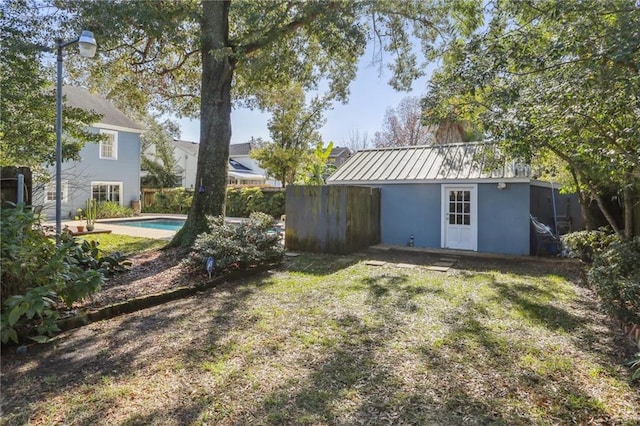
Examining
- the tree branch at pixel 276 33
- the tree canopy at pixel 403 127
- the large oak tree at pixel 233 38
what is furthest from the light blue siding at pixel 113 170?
the tree canopy at pixel 403 127

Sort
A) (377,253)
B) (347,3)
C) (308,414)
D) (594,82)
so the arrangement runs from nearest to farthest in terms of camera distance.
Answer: (308,414), (594,82), (347,3), (377,253)

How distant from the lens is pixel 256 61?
940 cm

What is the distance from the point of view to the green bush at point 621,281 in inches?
183

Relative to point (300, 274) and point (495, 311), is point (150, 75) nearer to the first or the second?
point (300, 274)

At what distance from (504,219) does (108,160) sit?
20682 mm

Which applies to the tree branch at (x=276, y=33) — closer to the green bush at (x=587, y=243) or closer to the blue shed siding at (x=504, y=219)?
the blue shed siding at (x=504, y=219)

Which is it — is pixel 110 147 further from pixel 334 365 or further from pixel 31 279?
pixel 334 365

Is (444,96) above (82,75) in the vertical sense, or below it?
below

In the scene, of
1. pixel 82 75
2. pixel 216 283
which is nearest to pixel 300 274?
pixel 216 283

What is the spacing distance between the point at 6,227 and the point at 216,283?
138 inches

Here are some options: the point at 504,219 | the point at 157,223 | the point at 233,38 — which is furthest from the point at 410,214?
the point at 157,223

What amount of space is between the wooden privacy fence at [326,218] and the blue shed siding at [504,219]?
137 inches

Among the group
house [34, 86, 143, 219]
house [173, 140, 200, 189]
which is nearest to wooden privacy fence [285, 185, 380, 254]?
house [34, 86, 143, 219]

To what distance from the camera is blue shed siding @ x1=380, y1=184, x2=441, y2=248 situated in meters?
11.8
